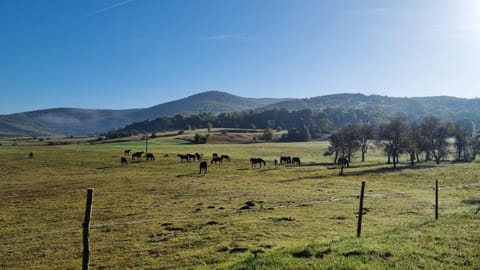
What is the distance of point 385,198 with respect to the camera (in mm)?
29609

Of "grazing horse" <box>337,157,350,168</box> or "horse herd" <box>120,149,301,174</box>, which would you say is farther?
"horse herd" <box>120,149,301,174</box>

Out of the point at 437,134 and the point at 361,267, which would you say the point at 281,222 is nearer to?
the point at 361,267

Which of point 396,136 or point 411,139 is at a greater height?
point 396,136

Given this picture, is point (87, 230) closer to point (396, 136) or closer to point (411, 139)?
point (396, 136)

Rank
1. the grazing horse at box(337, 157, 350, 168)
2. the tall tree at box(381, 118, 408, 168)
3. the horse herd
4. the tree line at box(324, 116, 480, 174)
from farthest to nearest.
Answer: the tree line at box(324, 116, 480, 174) < the tall tree at box(381, 118, 408, 168) < the horse herd < the grazing horse at box(337, 157, 350, 168)

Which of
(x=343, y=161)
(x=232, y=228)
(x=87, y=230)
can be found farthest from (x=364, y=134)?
(x=87, y=230)

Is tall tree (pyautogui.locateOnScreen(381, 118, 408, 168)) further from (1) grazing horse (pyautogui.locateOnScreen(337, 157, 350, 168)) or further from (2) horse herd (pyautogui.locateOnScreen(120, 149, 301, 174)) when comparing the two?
(2) horse herd (pyautogui.locateOnScreen(120, 149, 301, 174))

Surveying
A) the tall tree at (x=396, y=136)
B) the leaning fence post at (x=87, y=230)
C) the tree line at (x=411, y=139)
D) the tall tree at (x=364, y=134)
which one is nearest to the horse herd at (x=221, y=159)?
the tree line at (x=411, y=139)

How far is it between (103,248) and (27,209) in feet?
42.8

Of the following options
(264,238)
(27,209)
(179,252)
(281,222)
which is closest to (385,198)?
(281,222)

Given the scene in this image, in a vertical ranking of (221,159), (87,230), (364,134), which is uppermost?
(364,134)

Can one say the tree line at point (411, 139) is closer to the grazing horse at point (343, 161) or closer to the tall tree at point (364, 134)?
the tall tree at point (364, 134)

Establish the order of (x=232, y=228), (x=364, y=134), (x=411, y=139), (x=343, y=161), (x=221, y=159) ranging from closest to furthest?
(x=232, y=228)
(x=343, y=161)
(x=221, y=159)
(x=411, y=139)
(x=364, y=134)

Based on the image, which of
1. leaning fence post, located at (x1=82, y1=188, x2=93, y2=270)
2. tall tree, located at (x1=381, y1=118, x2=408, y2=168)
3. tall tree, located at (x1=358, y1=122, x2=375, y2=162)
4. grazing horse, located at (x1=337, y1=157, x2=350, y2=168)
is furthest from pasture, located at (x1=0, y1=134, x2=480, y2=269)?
tall tree, located at (x1=358, y1=122, x2=375, y2=162)
